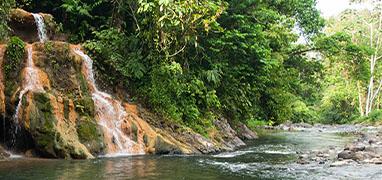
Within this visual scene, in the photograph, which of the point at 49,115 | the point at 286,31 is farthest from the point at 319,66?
the point at 49,115

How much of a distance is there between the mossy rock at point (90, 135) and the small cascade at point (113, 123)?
0.76 feet

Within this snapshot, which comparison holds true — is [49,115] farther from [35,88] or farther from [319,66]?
[319,66]

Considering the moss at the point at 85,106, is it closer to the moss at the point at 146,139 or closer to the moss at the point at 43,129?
the moss at the point at 43,129

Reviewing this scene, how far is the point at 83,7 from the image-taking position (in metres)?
15.9

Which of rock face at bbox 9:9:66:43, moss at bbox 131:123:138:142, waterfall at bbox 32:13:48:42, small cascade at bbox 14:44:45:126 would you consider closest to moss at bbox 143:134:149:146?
moss at bbox 131:123:138:142

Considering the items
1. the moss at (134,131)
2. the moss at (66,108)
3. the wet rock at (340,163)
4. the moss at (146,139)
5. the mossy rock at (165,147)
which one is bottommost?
the wet rock at (340,163)

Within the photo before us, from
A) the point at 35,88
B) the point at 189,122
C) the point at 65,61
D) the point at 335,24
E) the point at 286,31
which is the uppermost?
the point at 335,24

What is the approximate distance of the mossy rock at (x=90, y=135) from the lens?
1085cm

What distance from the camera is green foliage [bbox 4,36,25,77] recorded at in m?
11.4

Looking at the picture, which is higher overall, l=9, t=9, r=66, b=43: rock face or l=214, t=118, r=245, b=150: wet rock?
l=9, t=9, r=66, b=43: rock face

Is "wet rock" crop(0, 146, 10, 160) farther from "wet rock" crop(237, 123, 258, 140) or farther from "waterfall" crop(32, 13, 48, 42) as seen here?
"wet rock" crop(237, 123, 258, 140)

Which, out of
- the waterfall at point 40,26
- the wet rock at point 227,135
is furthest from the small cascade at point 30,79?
the wet rock at point 227,135

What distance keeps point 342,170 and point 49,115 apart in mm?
6488

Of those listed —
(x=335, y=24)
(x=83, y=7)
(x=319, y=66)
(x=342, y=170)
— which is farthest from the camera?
(x=335, y=24)
